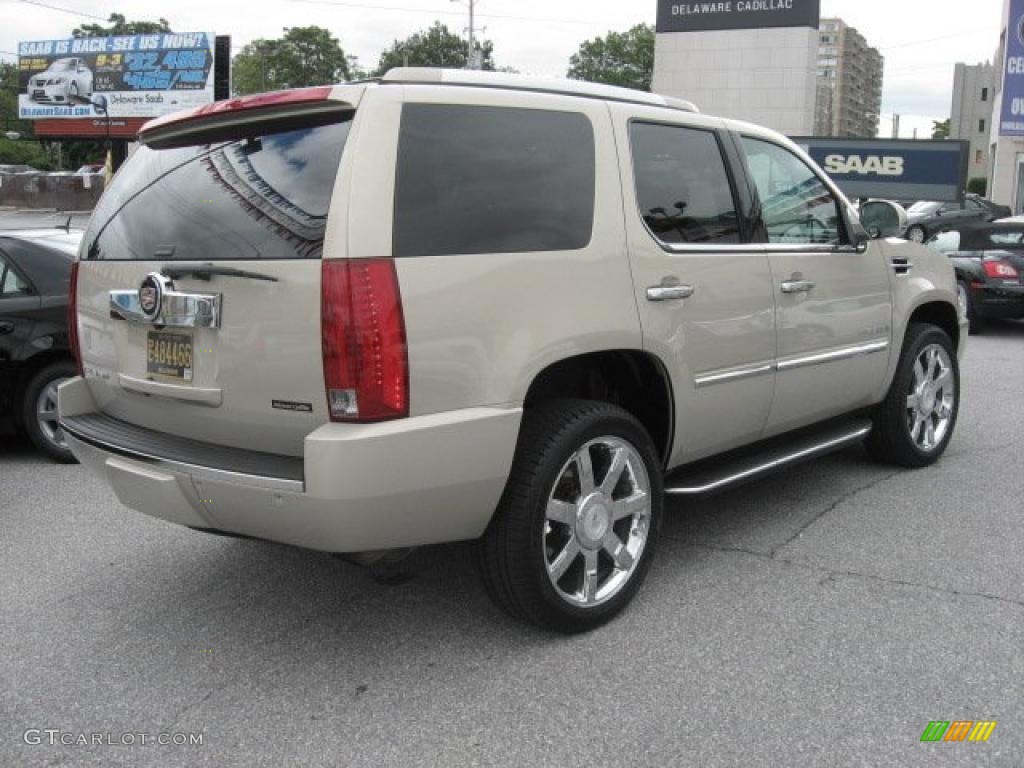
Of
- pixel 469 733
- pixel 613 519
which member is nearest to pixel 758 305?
pixel 613 519

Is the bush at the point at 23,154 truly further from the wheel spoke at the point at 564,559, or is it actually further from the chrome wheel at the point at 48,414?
the wheel spoke at the point at 564,559

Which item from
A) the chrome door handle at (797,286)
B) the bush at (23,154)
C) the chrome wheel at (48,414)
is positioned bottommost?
the chrome wheel at (48,414)

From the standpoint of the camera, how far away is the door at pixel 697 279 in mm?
3602

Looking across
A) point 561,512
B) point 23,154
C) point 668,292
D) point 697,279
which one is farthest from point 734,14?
point 23,154

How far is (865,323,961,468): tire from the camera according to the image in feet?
17.5

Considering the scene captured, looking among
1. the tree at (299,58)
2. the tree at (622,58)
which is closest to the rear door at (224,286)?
the tree at (622,58)

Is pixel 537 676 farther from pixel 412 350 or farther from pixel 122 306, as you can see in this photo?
pixel 122 306

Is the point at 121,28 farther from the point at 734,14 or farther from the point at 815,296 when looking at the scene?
the point at 815,296

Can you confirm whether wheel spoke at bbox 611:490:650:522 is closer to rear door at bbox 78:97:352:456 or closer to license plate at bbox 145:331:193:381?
rear door at bbox 78:97:352:456

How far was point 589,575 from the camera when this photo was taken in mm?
3449

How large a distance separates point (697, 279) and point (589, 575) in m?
1.22

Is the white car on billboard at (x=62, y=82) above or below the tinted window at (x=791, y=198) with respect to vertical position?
above

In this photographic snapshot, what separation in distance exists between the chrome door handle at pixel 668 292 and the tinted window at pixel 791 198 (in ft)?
2.63

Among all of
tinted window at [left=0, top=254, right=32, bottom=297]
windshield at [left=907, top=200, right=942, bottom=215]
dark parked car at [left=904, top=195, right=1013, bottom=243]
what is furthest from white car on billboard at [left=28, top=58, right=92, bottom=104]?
tinted window at [left=0, top=254, right=32, bottom=297]
